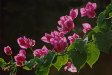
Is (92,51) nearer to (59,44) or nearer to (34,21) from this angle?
(59,44)

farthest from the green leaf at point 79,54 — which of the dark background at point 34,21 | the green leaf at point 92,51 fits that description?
the dark background at point 34,21

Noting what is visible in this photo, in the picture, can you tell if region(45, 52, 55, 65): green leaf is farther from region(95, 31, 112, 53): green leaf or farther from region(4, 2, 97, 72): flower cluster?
region(95, 31, 112, 53): green leaf

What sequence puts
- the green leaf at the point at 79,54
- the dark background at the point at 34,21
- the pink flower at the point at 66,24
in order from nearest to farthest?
1. the green leaf at the point at 79,54
2. the pink flower at the point at 66,24
3. the dark background at the point at 34,21

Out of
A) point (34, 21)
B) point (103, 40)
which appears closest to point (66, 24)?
point (103, 40)

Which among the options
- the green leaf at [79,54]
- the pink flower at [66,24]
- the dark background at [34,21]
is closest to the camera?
the green leaf at [79,54]

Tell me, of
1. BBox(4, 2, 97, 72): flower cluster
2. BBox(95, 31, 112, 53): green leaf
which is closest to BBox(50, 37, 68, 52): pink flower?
BBox(4, 2, 97, 72): flower cluster

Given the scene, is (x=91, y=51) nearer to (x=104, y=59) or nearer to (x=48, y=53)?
(x=48, y=53)

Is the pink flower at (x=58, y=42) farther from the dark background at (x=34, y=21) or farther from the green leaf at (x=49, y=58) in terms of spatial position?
the dark background at (x=34, y=21)
